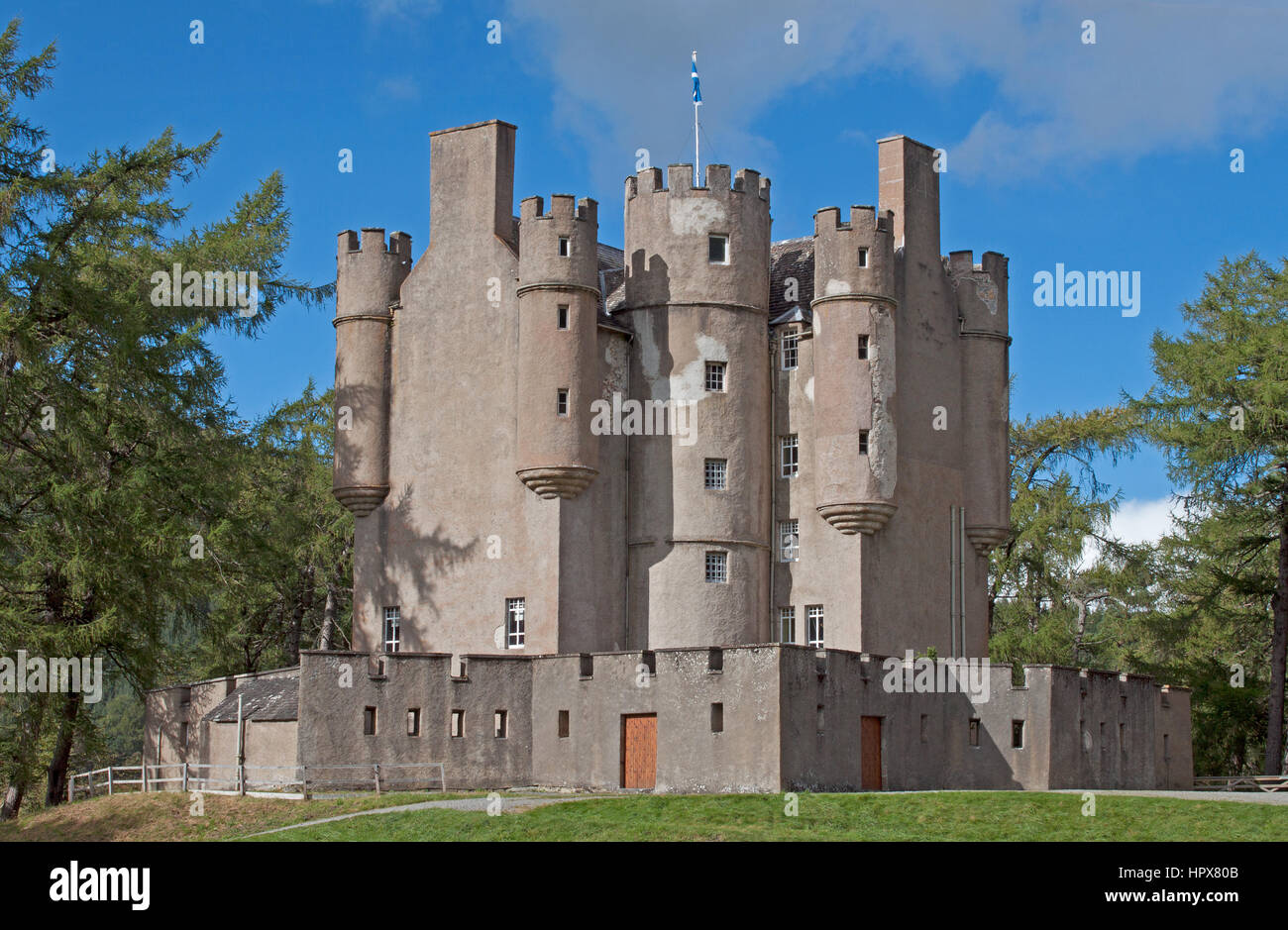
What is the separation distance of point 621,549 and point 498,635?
13.9ft

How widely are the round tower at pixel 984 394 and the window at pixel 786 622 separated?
661 centimetres

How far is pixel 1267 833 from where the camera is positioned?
3284 cm

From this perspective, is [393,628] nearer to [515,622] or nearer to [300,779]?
[515,622]

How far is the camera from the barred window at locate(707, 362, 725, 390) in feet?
163

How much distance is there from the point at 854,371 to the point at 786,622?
24.4 ft

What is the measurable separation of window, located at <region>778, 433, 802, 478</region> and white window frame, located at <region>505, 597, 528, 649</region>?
867 cm

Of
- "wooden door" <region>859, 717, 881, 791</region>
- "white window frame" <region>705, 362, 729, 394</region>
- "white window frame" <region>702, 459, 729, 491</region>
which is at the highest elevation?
"white window frame" <region>705, 362, 729, 394</region>

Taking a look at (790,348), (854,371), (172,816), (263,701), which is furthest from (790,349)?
(172,816)

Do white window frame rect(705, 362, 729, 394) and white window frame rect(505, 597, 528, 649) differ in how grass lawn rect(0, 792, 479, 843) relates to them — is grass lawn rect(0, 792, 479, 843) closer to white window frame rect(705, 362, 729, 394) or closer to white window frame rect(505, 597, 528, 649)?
white window frame rect(505, 597, 528, 649)

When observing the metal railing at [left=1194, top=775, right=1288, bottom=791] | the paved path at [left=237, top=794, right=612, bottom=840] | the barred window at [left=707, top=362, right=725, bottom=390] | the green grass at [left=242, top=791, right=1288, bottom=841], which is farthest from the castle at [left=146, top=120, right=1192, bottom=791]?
the green grass at [left=242, top=791, right=1288, bottom=841]

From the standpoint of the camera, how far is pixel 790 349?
50781 millimetres

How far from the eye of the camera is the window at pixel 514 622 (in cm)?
4766
